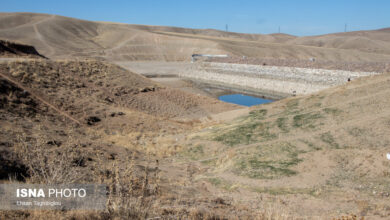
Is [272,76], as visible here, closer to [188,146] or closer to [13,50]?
[13,50]

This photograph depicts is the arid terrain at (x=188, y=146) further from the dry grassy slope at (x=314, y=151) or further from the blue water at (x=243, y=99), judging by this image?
the blue water at (x=243, y=99)

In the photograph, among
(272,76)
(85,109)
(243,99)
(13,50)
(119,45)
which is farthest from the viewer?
(119,45)

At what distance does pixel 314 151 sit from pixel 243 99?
25553 millimetres

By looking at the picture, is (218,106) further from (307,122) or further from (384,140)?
(384,140)

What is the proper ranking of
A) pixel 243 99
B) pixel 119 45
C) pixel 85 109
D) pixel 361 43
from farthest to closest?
pixel 361 43, pixel 119 45, pixel 243 99, pixel 85 109

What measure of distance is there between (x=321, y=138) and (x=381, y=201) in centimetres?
416

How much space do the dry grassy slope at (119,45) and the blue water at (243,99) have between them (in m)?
38.5

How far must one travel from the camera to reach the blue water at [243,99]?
108 ft

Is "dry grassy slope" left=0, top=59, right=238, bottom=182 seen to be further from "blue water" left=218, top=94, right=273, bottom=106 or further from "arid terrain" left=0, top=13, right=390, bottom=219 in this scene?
"blue water" left=218, top=94, right=273, bottom=106

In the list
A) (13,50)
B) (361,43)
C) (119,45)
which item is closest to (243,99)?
(13,50)

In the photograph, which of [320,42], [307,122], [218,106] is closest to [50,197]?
[307,122]

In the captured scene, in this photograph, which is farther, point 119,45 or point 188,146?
point 119,45

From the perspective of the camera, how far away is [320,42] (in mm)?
128750

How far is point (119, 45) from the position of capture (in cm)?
8031
